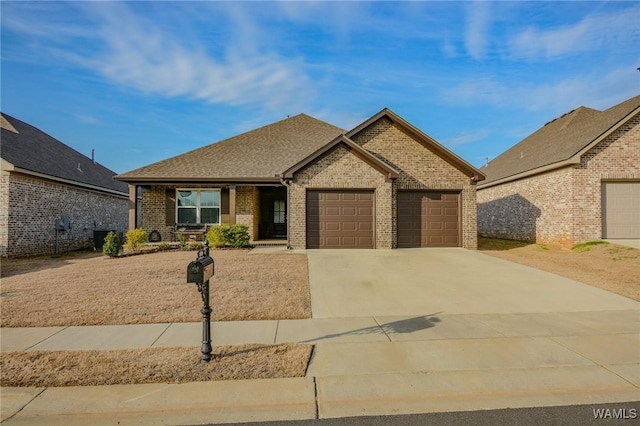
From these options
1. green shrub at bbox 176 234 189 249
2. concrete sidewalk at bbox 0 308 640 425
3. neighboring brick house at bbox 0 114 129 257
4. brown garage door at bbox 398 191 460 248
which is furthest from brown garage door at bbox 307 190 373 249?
neighboring brick house at bbox 0 114 129 257

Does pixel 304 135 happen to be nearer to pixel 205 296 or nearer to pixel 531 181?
pixel 531 181

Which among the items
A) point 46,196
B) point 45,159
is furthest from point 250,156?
point 45,159

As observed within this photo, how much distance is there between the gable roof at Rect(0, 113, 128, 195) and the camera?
49.9ft

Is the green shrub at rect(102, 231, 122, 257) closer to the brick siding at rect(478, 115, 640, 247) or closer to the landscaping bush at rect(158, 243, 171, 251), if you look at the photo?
the landscaping bush at rect(158, 243, 171, 251)

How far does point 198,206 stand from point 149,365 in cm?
1401

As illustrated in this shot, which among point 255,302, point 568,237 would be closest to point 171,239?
point 255,302

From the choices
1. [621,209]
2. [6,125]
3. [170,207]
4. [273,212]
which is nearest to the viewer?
[621,209]

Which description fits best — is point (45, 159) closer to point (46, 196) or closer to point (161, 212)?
point (46, 196)

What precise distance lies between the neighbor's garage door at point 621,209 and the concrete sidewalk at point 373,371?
11837mm

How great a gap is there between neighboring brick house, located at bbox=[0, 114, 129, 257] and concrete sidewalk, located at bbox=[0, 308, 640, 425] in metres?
11.4

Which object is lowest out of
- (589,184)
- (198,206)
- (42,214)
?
(42,214)

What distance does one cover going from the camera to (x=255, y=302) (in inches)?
285

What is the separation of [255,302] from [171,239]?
38.6 ft

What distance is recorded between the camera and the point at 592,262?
41.0 ft
